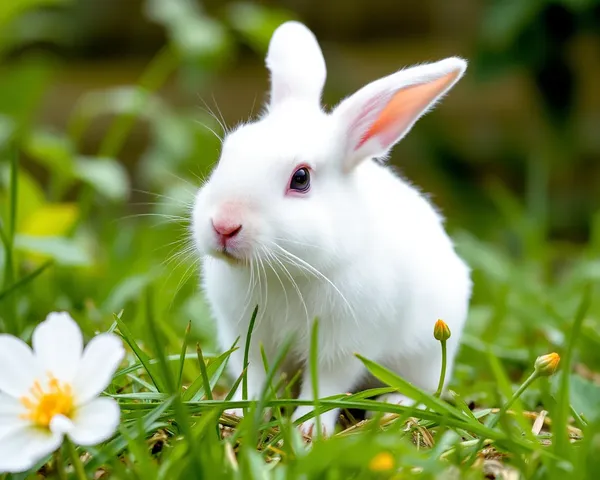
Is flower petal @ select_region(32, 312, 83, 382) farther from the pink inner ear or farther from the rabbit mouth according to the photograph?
the pink inner ear

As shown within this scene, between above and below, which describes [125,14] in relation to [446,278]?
above

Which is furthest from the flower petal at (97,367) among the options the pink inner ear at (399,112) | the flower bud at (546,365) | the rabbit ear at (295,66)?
the rabbit ear at (295,66)

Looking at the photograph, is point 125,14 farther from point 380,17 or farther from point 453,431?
point 453,431

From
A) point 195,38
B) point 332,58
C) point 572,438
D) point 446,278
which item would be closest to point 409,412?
point 572,438

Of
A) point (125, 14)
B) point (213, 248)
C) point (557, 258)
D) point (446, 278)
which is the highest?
point (125, 14)

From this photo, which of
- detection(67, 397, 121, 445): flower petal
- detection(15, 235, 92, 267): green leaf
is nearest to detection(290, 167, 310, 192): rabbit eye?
detection(67, 397, 121, 445): flower petal
